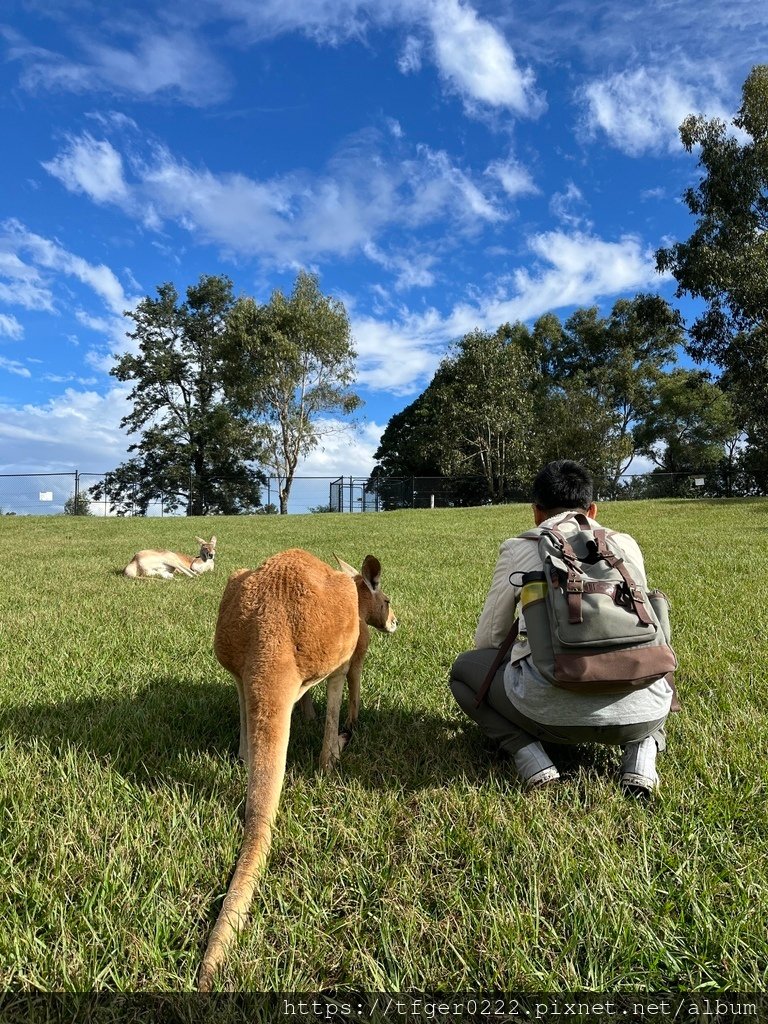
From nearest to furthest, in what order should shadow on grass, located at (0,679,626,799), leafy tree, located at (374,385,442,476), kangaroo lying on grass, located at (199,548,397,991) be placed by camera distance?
kangaroo lying on grass, located at (199,548,397,991) → shadow on grass, located at (0,679,626,799) → leafy tree, located at (374,385,442,476)

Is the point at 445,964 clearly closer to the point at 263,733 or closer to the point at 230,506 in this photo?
the point at 263,733

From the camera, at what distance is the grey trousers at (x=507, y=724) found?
8.26 ft

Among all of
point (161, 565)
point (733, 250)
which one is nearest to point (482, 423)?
point (733, 250)

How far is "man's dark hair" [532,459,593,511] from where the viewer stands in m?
2.90

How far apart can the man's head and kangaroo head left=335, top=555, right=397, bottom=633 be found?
3.33 ft

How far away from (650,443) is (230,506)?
1226 inches

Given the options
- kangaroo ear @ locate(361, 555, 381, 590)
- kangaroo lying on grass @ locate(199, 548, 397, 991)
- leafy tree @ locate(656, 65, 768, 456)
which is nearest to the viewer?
kangaroo lying on grass @ locate(199, 548, 397, 991)

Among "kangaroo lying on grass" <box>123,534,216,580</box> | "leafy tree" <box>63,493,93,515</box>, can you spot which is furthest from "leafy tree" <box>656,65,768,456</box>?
"leafy tree" <box>63,493,93,515</box>

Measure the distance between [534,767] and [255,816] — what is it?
1.31 metres

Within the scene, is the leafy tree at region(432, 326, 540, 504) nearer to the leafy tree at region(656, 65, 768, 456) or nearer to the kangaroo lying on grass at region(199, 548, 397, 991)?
the leafy tree at region(656, 65, 768, 456)

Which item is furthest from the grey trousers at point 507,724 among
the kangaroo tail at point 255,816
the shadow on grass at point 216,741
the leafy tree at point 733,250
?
the leafy tree at point 733,250

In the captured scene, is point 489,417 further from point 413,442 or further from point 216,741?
point 216,741

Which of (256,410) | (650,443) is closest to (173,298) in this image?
(256,410)

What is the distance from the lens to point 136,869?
208 centimetres
